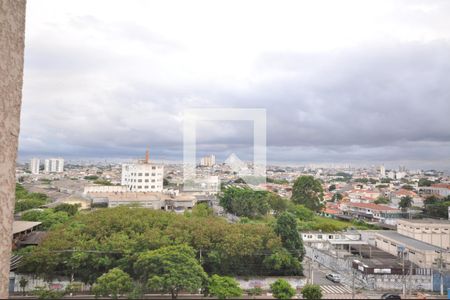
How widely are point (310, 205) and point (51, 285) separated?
15381 mm

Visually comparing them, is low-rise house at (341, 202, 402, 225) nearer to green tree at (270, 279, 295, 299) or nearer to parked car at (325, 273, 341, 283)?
parked car at (325, 273, 341, 283)

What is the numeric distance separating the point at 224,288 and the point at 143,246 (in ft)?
8.06

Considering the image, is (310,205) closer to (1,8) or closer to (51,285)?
(51,285)

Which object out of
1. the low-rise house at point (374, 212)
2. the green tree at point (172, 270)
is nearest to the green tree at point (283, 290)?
the green tree at point (172, 270)

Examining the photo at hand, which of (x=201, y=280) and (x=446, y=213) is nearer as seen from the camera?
(x=201, y=280)

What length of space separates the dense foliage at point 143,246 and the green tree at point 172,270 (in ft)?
2.65

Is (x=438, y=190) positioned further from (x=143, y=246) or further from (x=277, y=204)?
(x=143, y=246)

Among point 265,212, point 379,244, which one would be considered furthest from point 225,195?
point 379,244

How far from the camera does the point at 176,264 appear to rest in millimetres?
5582

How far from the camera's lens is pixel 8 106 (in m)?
1.20

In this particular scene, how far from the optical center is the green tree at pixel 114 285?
540cm

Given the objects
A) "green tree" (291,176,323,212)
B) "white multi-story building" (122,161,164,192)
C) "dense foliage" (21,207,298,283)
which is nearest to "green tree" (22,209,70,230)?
"dense foliage" (21,207,298,283)

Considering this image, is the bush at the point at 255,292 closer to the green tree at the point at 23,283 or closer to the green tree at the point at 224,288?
the green tree at the point at 224,288

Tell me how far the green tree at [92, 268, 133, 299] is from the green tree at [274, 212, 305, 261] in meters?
4.13
